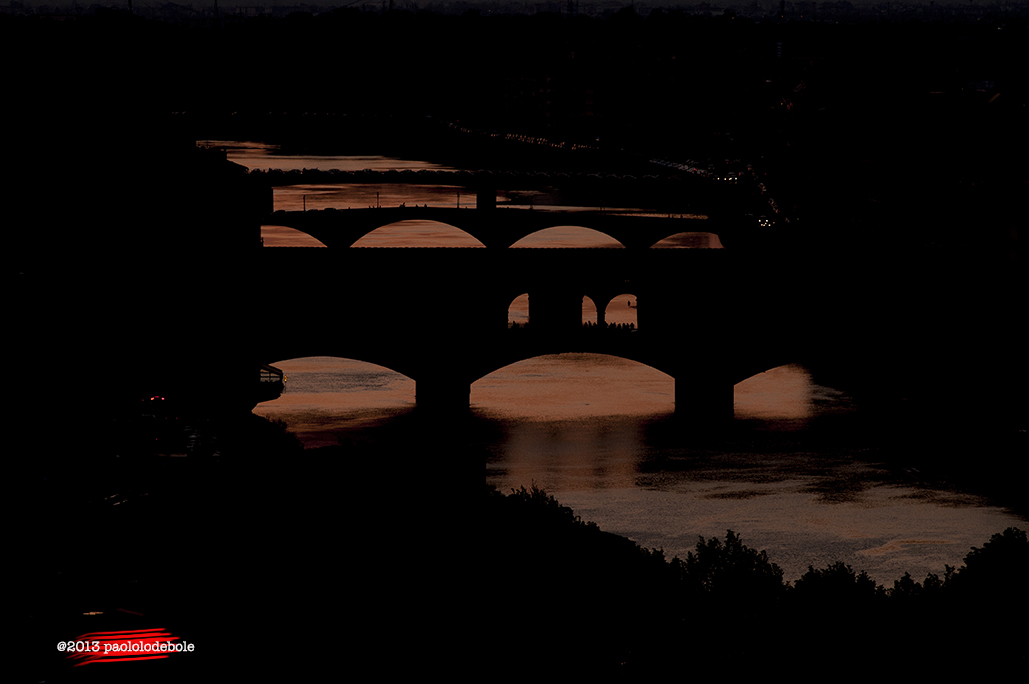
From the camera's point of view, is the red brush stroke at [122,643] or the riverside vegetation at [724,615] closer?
the red brush stroke at [122,643]

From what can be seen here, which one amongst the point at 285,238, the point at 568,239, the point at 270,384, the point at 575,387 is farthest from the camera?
the point at 568,239

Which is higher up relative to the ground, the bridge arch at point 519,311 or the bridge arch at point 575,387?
the bridge arch at point 519,311

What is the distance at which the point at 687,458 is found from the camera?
55438 mm

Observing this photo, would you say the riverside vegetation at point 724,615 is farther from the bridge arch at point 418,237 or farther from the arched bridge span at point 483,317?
the bridge arch at point 418,237

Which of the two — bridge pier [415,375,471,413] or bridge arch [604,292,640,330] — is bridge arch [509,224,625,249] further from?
bridge pier [415,375,471,413]

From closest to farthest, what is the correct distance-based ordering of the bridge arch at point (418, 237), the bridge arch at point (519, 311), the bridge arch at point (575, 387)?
the bridge arch at point (575, 387)
the bridge arch at point (519, 311)
the bridge arch at point (418, 237)

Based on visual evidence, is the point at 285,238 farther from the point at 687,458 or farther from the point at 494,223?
the point at 687,458

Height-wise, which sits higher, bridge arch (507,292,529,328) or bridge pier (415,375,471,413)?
bridge arch (507,292,529,328)

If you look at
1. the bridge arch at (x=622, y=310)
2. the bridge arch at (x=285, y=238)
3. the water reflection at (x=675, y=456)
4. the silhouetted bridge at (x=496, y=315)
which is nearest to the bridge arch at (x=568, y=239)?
the bridge arch at (x=285, y=238)

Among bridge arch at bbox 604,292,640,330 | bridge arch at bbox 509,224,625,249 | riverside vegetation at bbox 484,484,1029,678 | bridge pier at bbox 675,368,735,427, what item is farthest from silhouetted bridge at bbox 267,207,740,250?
riverside vegetation at bbox 484,484,1029,678

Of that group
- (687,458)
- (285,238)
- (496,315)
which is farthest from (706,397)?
(285,238)

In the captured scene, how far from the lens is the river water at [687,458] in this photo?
152 feet

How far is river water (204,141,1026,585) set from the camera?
46438mm

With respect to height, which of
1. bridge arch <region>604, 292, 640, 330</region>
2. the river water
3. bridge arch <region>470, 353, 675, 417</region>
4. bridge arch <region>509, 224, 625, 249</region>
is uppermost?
bridge arch <region>509, 224, 625, 249</region>
